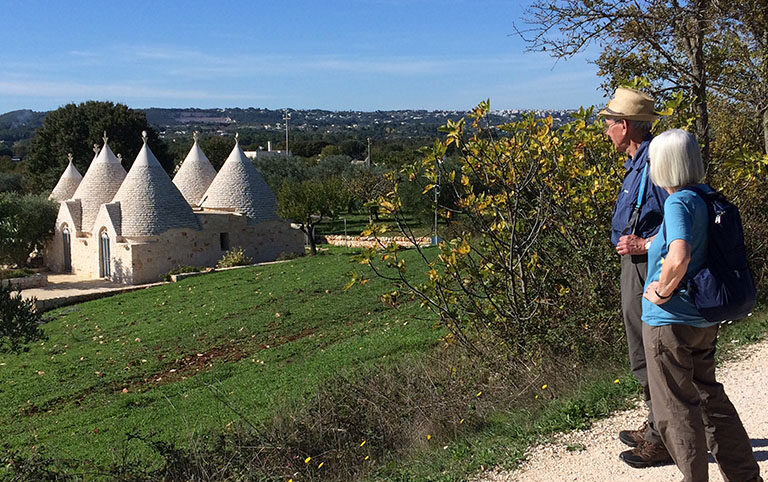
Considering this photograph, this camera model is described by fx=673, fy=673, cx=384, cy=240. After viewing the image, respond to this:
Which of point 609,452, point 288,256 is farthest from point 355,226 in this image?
point 609,452

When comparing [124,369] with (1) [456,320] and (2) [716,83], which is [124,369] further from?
(2) [716,83]

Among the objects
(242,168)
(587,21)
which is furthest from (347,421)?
(242,168)

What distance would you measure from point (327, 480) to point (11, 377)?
27.4 ft

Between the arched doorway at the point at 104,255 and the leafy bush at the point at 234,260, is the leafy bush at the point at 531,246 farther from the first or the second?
the arched doorway at the point at 104,255

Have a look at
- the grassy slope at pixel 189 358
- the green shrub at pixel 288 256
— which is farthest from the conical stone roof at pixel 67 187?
the grassy slope at pixel 189 358

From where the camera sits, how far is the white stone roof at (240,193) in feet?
79.5

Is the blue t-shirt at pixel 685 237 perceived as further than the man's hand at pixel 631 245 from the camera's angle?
No

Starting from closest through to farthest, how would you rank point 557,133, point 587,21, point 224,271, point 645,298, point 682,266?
1. point 682,266
2. point 645,298
3. point 557,133
4. point 587,21
5. point 224,271

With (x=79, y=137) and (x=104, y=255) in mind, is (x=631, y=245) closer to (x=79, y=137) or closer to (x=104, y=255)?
(x=104, y=255)

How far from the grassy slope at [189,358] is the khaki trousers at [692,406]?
304 centimetres

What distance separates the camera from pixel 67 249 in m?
24.9

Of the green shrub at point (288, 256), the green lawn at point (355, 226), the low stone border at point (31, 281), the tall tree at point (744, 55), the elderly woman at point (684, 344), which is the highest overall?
the tall tree at point (744, 55)

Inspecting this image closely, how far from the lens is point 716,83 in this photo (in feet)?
27.2

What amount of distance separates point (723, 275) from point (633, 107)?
1.08 meters
